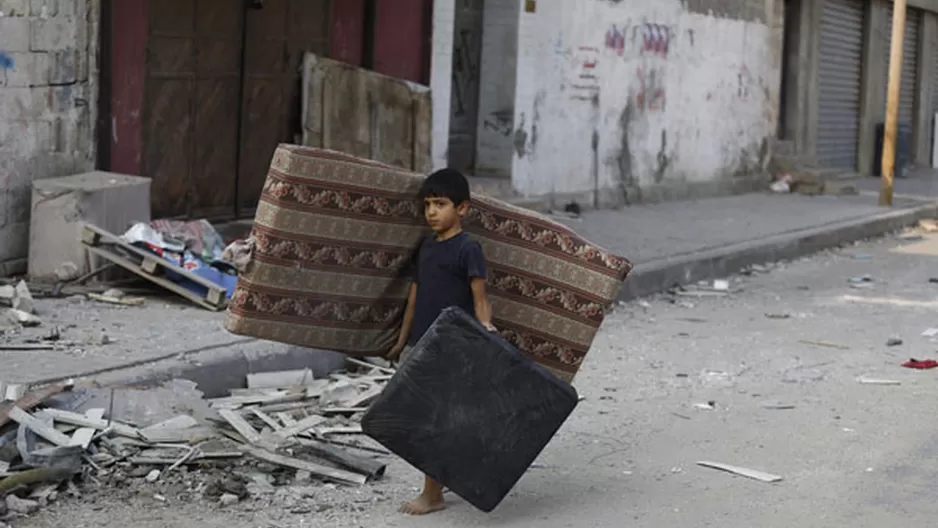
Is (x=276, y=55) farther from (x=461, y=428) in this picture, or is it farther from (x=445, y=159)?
(x=461, y=428)

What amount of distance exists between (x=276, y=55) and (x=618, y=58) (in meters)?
6.01

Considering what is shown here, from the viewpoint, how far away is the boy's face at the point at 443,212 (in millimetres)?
5891

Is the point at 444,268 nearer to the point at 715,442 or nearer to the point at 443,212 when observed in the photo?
the point at 443,212

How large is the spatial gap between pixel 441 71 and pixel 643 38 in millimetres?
4168

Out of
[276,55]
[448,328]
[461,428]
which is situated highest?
[276,55]

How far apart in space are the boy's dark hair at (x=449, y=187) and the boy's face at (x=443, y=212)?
0.02 m

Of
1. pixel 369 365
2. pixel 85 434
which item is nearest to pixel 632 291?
pixel 369 365

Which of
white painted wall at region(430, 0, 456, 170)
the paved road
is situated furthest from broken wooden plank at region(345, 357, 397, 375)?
white painted wall at region(430, 0, 456, 170)

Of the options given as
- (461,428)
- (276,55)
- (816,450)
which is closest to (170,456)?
(461,428)

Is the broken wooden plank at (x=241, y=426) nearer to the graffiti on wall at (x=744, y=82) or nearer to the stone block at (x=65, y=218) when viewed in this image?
the stone block at (x=65, y=218)

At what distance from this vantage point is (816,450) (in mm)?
7203

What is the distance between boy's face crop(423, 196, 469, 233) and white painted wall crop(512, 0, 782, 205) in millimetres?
10096

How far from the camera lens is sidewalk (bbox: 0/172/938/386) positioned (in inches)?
301

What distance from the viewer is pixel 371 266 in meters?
6.20
